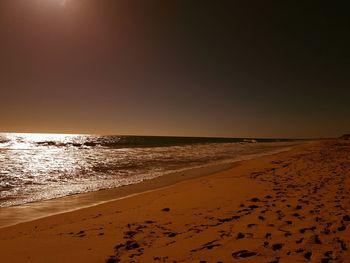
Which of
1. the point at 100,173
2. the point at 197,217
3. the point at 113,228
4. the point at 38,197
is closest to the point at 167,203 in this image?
the point at 197,217

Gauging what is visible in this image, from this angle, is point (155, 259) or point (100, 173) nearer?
point (155, 259)

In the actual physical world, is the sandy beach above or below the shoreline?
above

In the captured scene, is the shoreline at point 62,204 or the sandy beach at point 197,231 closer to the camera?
the sandy beach at point 197,231

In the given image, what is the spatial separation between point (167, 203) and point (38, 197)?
4592 millimetres

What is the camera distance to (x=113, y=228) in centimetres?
566

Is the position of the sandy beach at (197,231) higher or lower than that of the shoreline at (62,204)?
higher

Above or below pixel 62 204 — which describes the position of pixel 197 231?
above

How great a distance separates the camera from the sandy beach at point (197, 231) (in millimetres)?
4223

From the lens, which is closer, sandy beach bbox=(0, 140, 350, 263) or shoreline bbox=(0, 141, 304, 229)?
sandy beach bbox=(0, 140, 350, 263)

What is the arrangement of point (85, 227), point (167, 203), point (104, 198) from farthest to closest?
point (104, 198)
point (167, 203)
point (85, 227)

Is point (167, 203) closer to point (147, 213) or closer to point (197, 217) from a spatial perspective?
point (147, 213)

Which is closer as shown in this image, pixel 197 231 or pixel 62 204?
pixel 197 231

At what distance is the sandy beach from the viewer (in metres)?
4.22

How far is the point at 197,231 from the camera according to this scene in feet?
17.3
